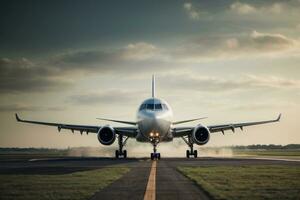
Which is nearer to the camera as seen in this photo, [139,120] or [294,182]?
[294,182]

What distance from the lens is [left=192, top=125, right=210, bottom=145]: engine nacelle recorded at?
4444cm

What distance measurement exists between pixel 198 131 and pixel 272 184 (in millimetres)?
28636

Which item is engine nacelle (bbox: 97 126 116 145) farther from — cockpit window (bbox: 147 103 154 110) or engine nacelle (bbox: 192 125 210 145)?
engine nacelle (bbox: 192 125 210 145)

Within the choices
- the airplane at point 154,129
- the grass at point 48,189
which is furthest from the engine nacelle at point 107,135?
the grass at point 48,189

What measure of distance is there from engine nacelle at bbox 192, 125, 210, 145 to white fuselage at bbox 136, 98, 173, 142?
8.77 ft

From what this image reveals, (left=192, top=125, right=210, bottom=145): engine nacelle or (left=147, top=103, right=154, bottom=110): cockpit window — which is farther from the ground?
(left=147, top=103, right=154, bottom=110): cockpit window

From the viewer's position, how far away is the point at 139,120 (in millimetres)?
42219

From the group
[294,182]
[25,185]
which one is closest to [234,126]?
[294,182]

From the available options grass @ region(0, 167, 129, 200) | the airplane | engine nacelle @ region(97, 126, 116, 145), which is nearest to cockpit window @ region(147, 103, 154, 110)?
the airplane

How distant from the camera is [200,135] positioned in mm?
44562

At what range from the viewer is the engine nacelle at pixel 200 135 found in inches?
1750

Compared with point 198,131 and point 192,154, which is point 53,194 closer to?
point 198,131

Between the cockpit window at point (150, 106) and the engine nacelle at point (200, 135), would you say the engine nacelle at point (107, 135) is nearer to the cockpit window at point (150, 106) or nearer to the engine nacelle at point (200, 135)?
the cockpit window at point (150, 106)

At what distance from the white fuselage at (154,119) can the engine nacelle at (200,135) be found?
2674 millimetres
